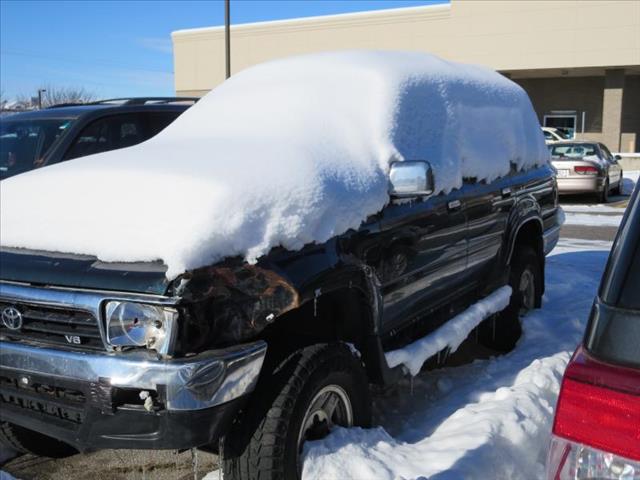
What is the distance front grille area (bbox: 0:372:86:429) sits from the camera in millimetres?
2674

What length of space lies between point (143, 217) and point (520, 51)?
106ft

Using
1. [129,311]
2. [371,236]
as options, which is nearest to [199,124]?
[371,236]

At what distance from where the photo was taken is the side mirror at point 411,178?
3.43 m

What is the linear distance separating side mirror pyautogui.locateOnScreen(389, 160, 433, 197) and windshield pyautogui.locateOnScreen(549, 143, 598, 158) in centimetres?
1545

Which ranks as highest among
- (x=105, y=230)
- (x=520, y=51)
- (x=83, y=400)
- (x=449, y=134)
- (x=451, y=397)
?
(x=520, y=51)

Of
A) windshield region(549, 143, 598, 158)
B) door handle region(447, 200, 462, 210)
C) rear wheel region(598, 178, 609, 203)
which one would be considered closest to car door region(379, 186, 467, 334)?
door handle region(447, 200, 462, 210)

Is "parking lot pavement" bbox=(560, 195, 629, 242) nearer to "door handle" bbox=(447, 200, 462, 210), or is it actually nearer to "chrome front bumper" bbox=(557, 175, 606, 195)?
"chrome front bumper" bbox=(557, 175, 606, 195)

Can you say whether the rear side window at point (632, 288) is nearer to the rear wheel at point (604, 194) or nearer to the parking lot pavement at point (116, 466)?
the parking lot pavement at point (116, 466)

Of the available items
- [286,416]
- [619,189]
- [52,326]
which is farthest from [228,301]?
[619,189]

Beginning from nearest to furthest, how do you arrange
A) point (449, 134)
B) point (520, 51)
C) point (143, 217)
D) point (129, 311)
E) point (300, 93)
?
point (129, 311) < point (143, 217) < point (300, 93) < point (449, 134) < point (520, 51)

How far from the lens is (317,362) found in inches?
114

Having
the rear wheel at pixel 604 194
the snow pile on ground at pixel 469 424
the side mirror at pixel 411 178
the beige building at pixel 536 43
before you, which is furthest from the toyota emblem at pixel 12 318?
the beige building at pixel 536 43

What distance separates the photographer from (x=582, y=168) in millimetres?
16594

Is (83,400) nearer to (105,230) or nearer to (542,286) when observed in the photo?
(105,230)
